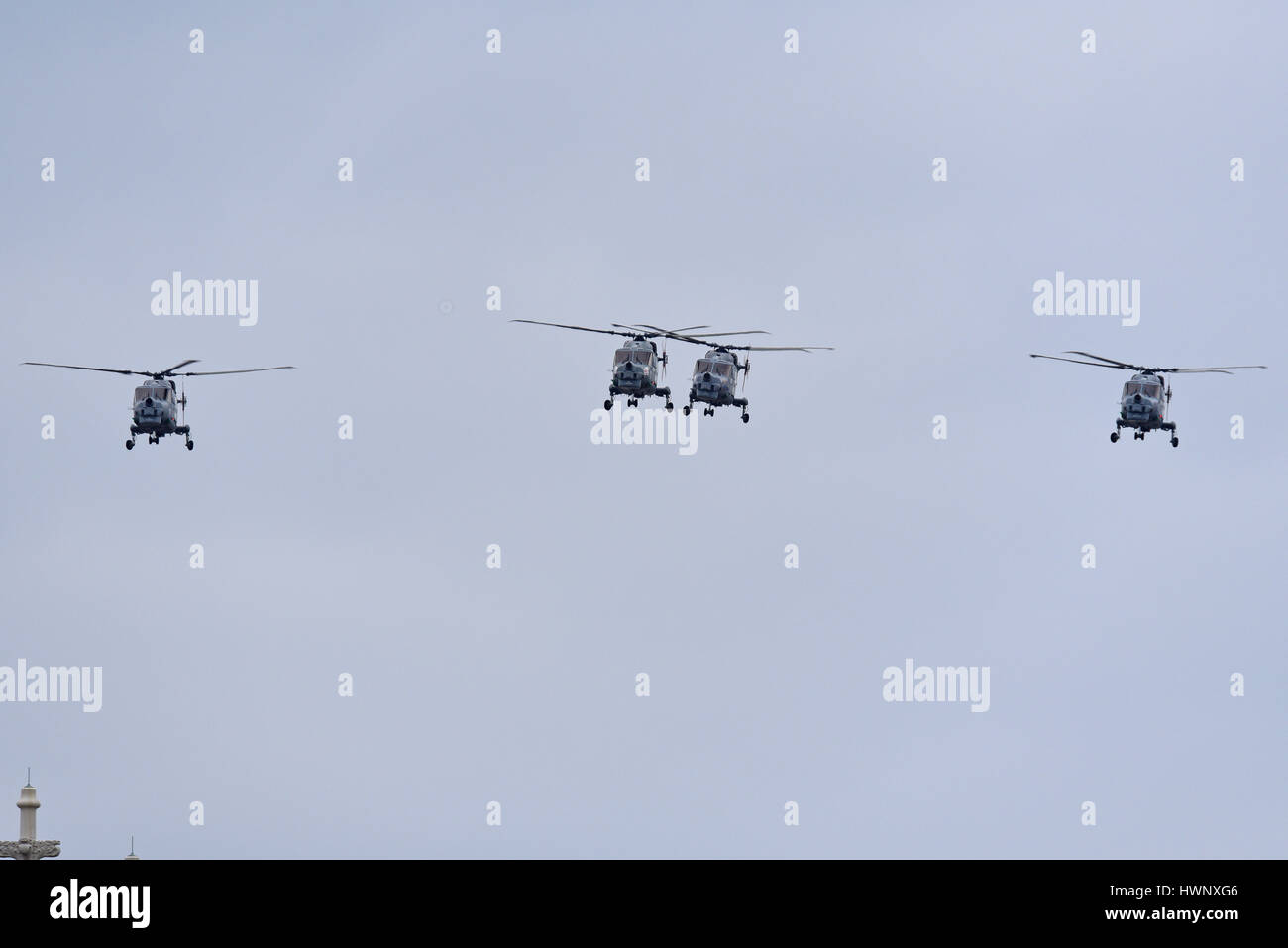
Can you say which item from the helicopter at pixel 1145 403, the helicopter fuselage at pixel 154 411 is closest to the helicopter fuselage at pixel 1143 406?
the helicopter at pixel 1145 403

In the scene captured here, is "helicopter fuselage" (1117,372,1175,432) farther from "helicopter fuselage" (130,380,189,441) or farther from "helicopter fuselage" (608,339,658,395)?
"helicopter fuselage" (130,380,189,441)

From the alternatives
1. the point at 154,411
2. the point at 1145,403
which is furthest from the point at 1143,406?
the point at 154,411

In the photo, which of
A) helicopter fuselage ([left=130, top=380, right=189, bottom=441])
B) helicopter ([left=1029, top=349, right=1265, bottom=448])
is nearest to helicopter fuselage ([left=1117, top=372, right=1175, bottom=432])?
helicopter ([left=1029, top=349, right=1265, bottom=448])

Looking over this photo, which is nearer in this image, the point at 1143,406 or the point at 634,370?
the point at 634,370

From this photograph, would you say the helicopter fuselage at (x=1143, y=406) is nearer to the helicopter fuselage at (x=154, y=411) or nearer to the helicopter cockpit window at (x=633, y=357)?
the helicopter cockpit window at (x=633, y=357)

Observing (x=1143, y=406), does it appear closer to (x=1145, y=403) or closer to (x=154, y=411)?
(x=1145, y=403)

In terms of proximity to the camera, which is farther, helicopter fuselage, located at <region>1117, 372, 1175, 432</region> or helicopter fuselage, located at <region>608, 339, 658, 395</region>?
helicopter fuselage, located at <region>1117, 372, 1175, 432</region>

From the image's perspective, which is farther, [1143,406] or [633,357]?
[1143,406]

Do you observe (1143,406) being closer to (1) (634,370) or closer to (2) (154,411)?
(1) (634,370)

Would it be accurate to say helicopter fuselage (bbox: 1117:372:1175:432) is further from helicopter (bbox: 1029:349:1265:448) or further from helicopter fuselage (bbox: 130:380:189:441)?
helicopter fuselage (bbox: 130:380:189:441)

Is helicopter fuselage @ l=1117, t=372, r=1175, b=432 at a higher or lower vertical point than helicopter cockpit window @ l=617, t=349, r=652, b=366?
lower
